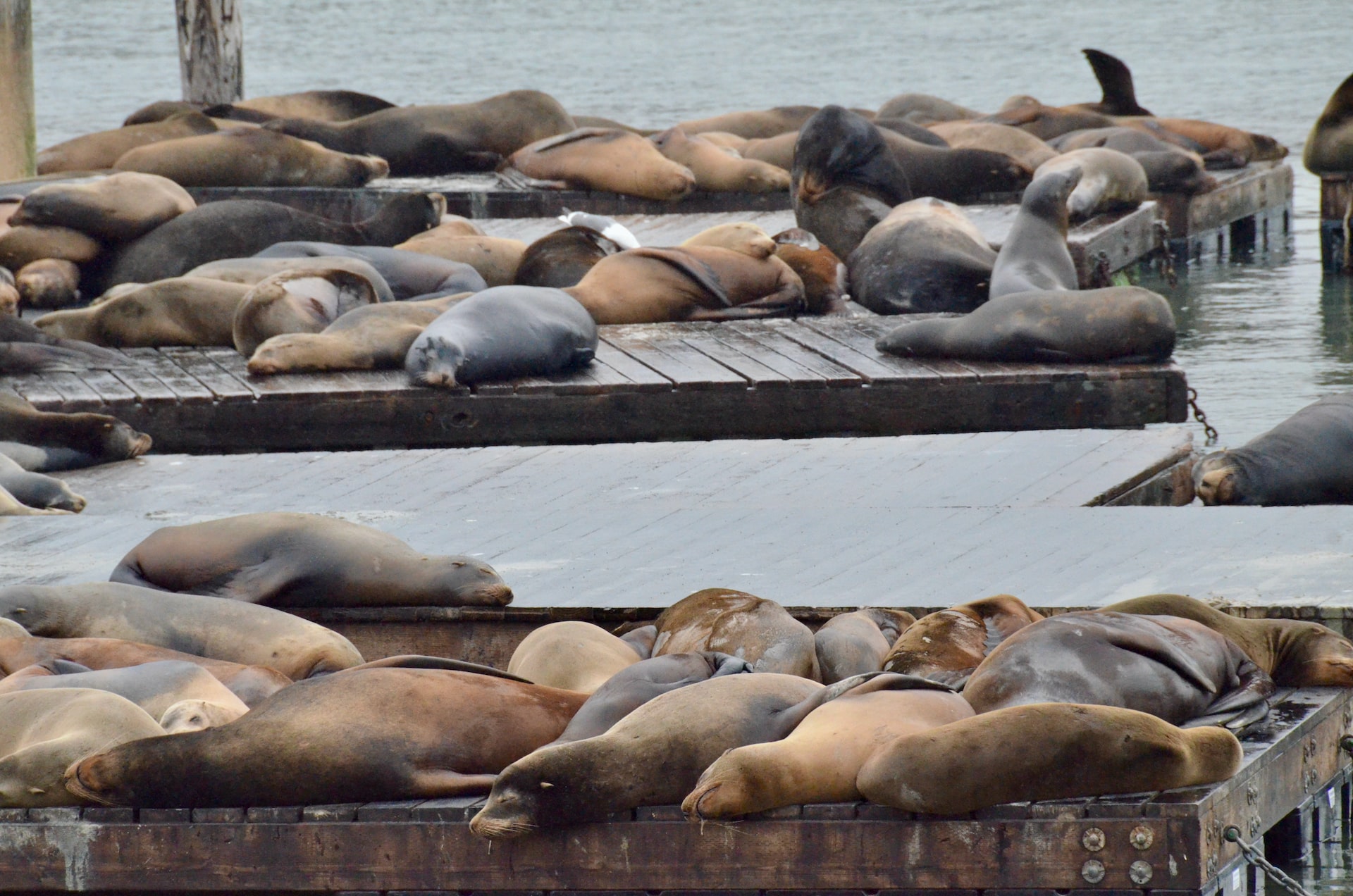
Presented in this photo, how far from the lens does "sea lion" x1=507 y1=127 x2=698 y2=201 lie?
11422mm

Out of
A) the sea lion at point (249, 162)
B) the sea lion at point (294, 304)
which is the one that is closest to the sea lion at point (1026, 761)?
the sea lion at point (294, 304)

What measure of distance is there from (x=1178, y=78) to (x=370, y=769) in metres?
30.0

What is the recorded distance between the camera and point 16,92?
40.9ft

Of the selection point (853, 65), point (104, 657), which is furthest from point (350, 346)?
point (853, 65)

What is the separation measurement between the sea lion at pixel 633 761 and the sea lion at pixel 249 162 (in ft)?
28.7

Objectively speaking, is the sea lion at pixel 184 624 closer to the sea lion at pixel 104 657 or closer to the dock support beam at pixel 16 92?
the sea lion at pixel 104 657

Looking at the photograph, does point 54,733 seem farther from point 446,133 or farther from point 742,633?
point 446,133

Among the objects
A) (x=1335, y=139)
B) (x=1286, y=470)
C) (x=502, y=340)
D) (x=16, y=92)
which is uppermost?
(x=16, y=92)

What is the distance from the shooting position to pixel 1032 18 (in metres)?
50.2

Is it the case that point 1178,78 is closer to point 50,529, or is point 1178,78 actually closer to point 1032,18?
point 1032,18

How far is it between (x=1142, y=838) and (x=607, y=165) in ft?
29.2

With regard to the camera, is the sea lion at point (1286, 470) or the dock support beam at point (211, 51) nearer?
the sea lion at point (1286, 470)

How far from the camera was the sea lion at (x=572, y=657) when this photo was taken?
3.96m

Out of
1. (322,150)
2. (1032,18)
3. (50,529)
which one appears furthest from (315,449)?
(1032,18)
